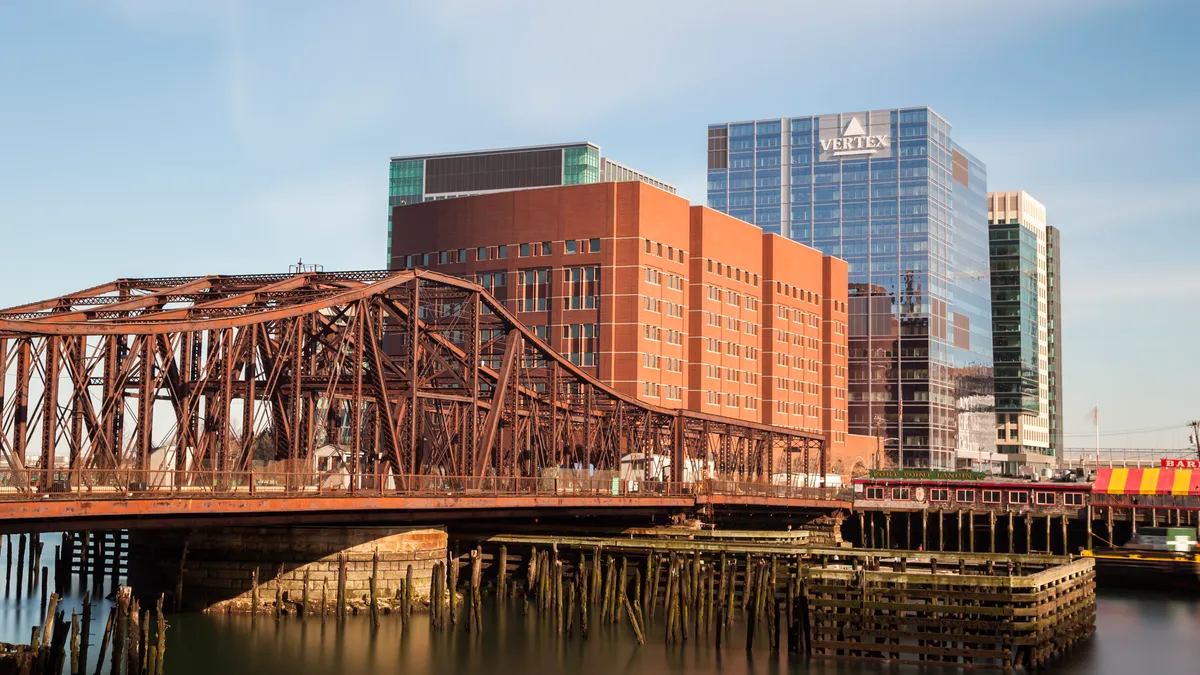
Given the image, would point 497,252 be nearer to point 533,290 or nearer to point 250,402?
point 533,290

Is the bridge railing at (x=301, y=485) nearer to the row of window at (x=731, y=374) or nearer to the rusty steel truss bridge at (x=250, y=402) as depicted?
the rusty steel truss bridge at (x=250, y=402)

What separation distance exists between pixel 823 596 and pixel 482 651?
14.5m

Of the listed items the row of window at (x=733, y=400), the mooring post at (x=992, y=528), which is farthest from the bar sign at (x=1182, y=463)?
the row of window at (x=733, y=400)

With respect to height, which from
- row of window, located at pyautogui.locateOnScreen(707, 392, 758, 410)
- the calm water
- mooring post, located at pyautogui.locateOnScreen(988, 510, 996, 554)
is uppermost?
row of window, located at pyautogui.locateOnScreen(707, 392, 758, 410)

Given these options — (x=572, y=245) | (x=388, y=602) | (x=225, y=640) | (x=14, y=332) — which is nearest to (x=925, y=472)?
(x=572, y=245)

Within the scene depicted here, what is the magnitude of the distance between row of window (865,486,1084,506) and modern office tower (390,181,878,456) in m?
27.5

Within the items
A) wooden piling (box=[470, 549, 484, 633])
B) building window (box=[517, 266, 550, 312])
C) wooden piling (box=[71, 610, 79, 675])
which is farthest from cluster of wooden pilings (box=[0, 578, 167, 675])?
building window (box=[517, 266, 550, 312])

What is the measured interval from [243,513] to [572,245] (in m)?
99.1

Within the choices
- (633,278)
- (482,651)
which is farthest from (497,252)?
(482,651)

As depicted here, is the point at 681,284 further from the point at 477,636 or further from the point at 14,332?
the point at 14,332

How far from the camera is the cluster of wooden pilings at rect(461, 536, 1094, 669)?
173ft

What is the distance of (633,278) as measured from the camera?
145m

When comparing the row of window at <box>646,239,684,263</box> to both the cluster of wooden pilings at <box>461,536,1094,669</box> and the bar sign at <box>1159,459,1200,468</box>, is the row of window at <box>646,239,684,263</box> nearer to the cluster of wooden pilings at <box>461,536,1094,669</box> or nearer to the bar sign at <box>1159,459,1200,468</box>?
the bar sign at <box>1159,459,1200,468</box>

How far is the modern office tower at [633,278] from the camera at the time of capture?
478 feet
